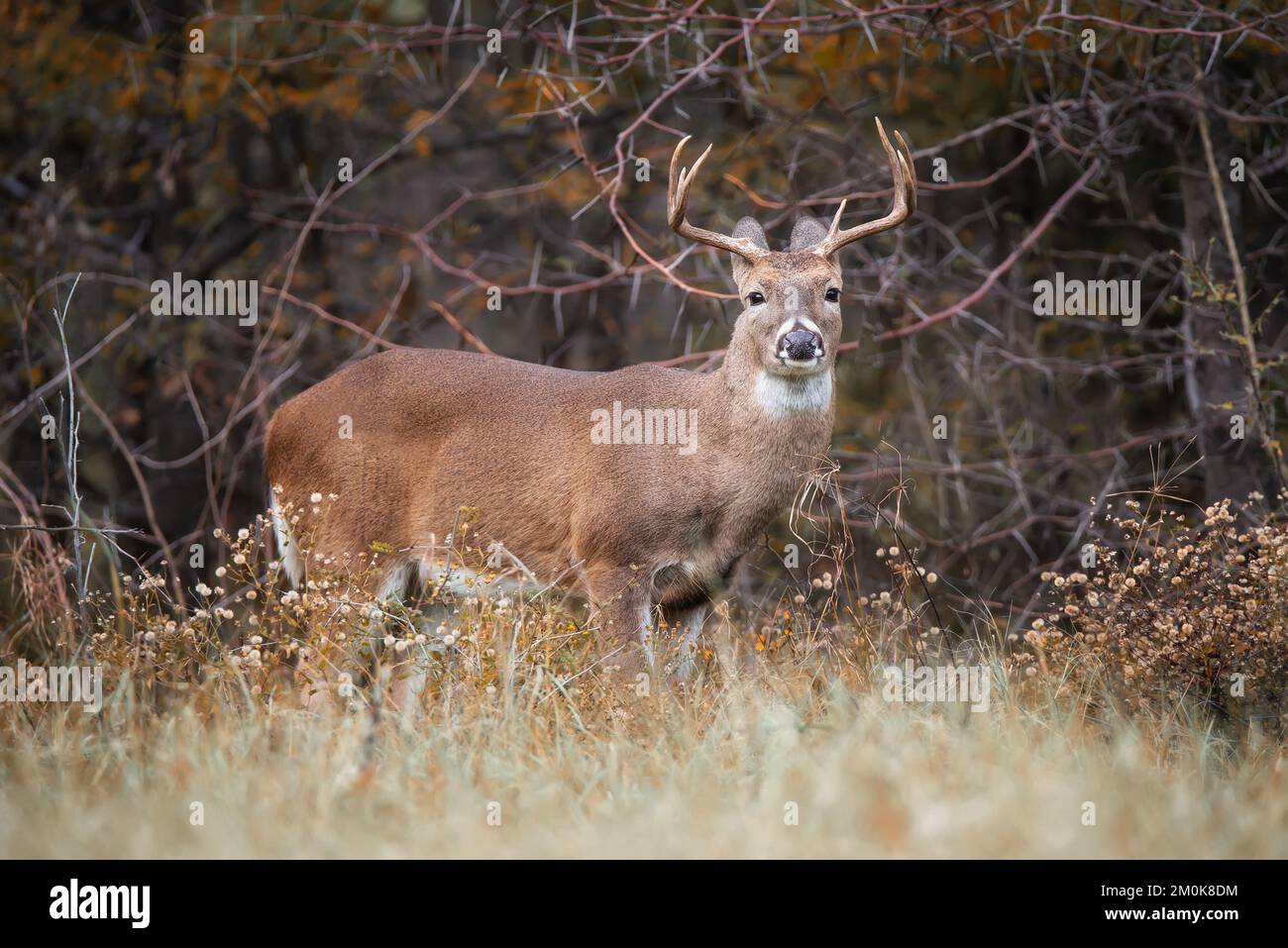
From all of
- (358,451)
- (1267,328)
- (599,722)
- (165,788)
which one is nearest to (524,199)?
(358,451)

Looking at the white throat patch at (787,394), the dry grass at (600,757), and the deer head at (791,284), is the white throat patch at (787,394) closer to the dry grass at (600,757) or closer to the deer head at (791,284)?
the deer head at (791,284)

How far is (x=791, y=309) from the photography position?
18.7ft

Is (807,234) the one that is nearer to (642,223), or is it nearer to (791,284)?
(791,284)

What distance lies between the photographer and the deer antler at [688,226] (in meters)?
5.69

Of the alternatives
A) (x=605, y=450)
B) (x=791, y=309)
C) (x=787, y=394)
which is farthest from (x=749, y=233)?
(x=605, y=450)

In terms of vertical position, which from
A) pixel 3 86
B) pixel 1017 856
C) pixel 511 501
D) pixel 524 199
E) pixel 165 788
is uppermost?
pixel 3 86

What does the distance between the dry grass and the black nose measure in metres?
0.89

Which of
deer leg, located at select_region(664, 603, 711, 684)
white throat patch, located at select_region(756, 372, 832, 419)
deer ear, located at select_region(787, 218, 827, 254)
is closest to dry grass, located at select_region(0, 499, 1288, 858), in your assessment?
deer leg, located at select_region(664, 603, 711, 684)

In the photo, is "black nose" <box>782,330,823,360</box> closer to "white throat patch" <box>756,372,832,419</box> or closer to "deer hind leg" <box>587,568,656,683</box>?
"white throat patch" <box>756,372,832,419</box>

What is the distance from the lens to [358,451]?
6441 millimetres

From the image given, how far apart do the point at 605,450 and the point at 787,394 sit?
76 centimetres

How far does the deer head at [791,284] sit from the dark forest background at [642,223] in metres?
1.67

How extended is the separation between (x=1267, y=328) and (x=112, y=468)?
6.97m

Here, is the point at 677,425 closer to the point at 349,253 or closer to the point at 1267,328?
the point at 1267,328
